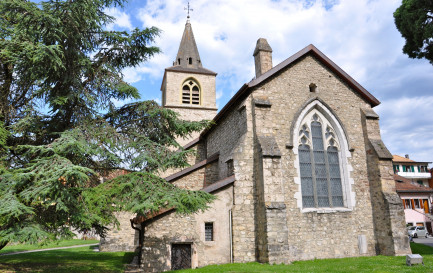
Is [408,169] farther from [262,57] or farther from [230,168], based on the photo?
[230,168]

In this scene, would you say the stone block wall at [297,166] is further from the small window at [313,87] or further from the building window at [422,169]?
the building window at [422,169]

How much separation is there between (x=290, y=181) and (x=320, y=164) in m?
1.84

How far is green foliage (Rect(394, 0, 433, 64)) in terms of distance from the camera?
44.7 feet

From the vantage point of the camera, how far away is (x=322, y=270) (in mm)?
9047

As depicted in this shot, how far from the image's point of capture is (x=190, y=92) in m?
27.5

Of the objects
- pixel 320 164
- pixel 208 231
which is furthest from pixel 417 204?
pixel 208 231

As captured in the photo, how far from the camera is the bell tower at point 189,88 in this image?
87.7 feet

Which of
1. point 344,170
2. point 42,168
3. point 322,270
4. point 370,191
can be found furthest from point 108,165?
point 370,191

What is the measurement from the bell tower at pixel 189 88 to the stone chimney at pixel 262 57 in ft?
39.3

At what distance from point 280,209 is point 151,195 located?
4.77m

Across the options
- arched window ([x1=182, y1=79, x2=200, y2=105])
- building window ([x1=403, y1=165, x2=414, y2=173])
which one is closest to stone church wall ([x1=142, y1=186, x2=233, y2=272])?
arched window ([x1=182, y1=79, x2=200, y2=105])

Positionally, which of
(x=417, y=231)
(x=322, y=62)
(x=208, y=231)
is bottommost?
(x=417, y=231)

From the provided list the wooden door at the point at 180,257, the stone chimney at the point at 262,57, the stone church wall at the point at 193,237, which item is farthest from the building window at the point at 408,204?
the wooden door at the point at 180,257

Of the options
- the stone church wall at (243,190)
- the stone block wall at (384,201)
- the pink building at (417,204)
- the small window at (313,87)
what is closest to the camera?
the stone church wall at (243,190)
